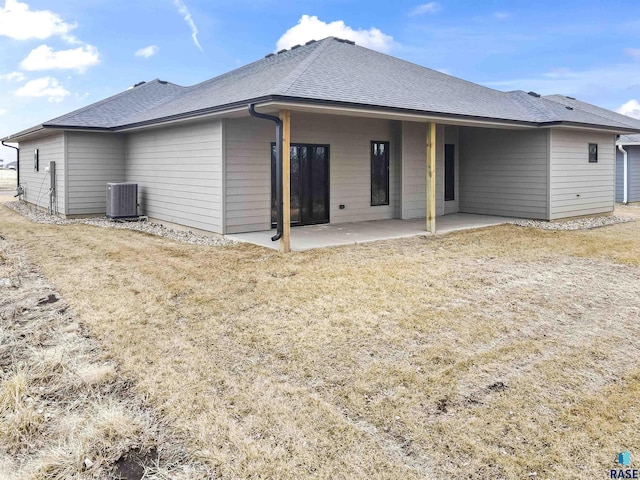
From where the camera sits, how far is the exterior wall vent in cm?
1183

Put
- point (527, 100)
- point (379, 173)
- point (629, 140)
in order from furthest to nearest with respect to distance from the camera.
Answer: point (629, 140) → point (527, 100) → point (379, 173)

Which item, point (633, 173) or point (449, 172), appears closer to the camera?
point (449, 172)

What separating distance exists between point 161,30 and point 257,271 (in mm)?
13547

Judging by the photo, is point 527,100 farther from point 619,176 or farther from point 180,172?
point 180,172

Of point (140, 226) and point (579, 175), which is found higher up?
point (579, 175)

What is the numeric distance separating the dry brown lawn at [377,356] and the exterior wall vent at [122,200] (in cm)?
459

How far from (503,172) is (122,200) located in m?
9.99

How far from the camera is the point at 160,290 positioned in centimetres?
566

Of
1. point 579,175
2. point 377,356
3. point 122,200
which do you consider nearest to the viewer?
point 377,356

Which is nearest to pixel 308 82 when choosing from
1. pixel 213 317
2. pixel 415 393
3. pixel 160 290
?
pixel 160 290

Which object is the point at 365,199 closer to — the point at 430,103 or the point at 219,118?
the point at 430,103

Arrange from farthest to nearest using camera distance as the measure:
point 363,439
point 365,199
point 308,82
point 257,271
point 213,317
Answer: point 365,199
point 308,82
point 257,271
point 213,317
point 363,439

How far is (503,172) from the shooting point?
1294 centimetres

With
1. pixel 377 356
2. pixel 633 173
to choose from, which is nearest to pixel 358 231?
pixel 377 356
